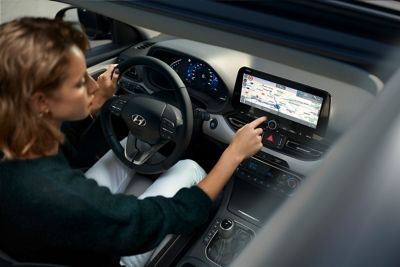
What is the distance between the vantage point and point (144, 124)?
1469 mm

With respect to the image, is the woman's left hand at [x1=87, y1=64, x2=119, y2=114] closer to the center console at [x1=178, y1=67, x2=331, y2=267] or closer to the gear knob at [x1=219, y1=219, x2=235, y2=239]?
the center console at [x1=178, y1=67, x2=331, y2=267]

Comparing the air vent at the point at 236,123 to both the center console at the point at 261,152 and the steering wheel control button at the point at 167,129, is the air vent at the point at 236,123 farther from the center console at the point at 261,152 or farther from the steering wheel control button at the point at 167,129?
the steering wheel control button at the point at 167,129

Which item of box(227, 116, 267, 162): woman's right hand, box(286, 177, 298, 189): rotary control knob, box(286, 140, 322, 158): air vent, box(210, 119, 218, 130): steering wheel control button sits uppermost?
box(227, 116, 267, 162): woman's right hand

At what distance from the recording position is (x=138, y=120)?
1479mm

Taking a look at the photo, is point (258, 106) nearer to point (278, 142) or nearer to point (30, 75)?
point (278, 142)

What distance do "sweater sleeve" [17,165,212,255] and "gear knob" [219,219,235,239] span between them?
20.9 inches

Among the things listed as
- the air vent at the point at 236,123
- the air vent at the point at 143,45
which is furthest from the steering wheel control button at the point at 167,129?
the air vent at the point at 143,45

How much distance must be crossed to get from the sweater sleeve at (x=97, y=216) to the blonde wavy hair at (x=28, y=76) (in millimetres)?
84

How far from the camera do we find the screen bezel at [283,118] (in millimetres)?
1266

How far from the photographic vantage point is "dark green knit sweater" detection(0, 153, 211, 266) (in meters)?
0.85

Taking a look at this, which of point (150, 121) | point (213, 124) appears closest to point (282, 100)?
point (213, 124)

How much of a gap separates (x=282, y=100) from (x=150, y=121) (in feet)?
1.38

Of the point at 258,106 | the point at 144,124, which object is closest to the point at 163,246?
the point at 144,124

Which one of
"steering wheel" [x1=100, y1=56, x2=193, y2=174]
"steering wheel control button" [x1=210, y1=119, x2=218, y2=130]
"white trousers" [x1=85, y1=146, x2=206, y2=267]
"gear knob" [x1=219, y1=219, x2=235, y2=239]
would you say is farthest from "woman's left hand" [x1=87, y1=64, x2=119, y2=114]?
"gear knob" [x1=219, y1=219, x2=235, y2=239]
